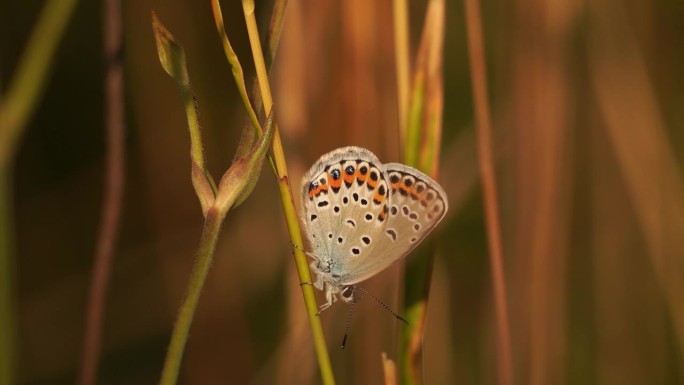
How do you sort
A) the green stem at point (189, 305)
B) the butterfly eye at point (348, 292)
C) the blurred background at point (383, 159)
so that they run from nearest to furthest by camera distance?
the green stem at point (189, 305) < the butterfly eye at point (348, 292) < the blurred background at point (383, 159)

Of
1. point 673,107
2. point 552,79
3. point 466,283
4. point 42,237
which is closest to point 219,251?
point 42,237

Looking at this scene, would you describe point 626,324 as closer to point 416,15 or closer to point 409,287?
point 416,15

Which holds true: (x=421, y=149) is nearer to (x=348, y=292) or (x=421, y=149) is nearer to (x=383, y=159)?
(x=348, y=292)

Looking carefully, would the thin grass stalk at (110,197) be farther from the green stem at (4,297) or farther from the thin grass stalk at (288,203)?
the thin grass stalk at (288,203)

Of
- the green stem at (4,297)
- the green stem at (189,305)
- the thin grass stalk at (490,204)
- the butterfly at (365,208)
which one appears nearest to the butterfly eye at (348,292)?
Result: the butterfly at (365,208)

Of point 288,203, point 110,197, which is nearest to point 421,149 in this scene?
point 288,203

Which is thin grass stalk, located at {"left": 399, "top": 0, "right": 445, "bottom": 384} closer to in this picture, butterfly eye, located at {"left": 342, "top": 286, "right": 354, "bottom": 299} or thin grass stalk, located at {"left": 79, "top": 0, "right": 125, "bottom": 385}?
butterfly eye, located at {"left": 342, "top": 286, "right": 354, "bottom": 299}

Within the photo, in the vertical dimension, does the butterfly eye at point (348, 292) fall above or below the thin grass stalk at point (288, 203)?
below
